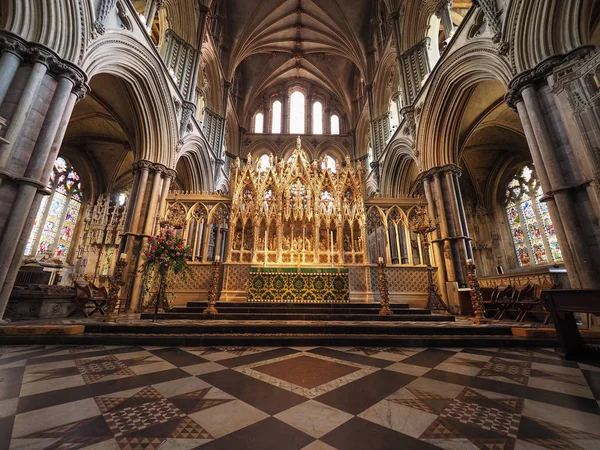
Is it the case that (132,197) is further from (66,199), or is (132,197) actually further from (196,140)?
(66,199)

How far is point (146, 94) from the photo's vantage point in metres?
8.70

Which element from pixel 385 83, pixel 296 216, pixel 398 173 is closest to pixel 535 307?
pixel 296 216

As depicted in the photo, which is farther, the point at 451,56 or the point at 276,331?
the point at 451,56

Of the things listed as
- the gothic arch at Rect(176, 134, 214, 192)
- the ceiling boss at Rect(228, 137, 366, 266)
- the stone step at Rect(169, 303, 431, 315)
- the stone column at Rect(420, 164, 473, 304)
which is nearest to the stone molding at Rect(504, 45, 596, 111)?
the stone column at Rect(420, 164, 473, 304)

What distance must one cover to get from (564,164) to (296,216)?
6.40 m

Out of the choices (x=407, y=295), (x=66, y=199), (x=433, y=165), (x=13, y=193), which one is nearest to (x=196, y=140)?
(x=13, y=193)

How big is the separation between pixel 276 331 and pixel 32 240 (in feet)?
50.2

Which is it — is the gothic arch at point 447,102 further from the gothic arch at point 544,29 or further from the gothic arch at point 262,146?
the gothic arch at point 262,146

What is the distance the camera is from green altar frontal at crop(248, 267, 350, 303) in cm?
Result: 732

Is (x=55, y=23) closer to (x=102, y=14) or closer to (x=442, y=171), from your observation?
(x=102, y=14)

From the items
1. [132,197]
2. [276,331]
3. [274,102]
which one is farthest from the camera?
[274,102]

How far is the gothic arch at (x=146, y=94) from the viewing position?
7113 mm

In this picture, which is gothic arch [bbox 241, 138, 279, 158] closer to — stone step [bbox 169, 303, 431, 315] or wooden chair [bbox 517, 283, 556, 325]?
stone step [bbox 169, 303, 431, 315]

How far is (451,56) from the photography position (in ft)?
27.1
